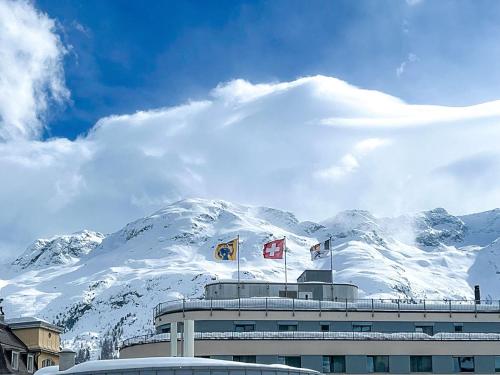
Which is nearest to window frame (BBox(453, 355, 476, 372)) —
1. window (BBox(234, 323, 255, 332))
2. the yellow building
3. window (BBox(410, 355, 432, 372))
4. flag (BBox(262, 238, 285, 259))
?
window (BBox(410, 355, 432, 372))

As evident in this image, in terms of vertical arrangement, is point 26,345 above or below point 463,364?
above

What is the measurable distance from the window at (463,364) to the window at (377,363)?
633cm

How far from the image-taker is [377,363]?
275 feet

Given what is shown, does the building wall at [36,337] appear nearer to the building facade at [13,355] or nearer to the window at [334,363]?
the building facade at [13,355]

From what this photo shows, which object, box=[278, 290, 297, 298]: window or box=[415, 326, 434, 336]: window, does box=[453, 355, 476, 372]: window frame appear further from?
box=[278, 290, 297, 298]: window

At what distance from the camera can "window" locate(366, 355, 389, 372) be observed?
3290 inches

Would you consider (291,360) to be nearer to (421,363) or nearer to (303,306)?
(303,306)

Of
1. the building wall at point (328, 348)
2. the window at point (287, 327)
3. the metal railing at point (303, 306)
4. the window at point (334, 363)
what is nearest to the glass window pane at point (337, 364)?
the window at point (334, 363)

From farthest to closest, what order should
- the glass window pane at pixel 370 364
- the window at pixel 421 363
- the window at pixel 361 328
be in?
the window at pixel 361 328, the window at pixel 421 363, the glass window pane at pixel 370 364

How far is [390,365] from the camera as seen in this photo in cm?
8362

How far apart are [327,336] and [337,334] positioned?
1027mm

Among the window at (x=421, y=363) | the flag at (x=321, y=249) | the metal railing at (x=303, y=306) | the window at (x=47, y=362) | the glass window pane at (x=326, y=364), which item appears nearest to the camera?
the window at (x=47, y=362)

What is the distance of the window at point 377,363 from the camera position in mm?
83562

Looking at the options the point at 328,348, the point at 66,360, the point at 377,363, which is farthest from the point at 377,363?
the point at 66,360
